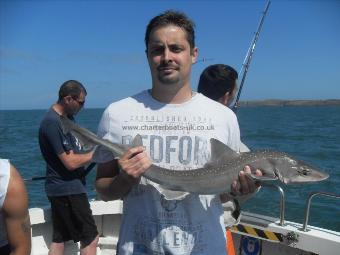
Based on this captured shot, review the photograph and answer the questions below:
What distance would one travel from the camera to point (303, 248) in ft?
15.6

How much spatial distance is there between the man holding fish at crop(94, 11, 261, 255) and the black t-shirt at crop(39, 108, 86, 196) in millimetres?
2562

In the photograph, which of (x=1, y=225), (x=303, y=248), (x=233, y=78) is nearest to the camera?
(x=1, y=225)

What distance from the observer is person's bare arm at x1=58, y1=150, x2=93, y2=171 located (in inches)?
201

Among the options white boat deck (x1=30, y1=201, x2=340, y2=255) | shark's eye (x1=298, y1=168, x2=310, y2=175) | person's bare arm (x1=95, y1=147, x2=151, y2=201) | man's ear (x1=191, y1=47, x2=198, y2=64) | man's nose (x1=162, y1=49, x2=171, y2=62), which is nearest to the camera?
person's bare arm (x1=95, y1=147, x2=151, y2=201)

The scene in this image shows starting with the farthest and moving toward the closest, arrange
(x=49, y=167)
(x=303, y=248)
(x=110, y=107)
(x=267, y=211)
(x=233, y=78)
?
(x=267, y=211) → (x=49, y=167) → (x=303, y=248) → (x=233, y=78) → (x=110, y=107)

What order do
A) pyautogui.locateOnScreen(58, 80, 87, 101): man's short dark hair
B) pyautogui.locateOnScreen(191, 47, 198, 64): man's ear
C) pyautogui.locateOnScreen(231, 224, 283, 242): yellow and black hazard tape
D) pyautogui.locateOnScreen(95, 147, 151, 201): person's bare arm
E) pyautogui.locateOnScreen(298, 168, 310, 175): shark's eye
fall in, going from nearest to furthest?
pyautogui.locateOnScreen(95, 147, 151, 201): person's bare arm < pyautogui.locateOnScreen(191, 47, 198, 64): man's ear < pyautogui.locateOnScreen(298, 168, 310, 175): shark's eye < pyautogui.locateOnScreen(231, 224, 283, 242): yellow and black hazard tape < pyautogui.locateOnScreen(58, 80, 87, 101): man's short dark hair

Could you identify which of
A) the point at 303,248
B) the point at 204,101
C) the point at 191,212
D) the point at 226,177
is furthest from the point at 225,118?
the point at 303,248

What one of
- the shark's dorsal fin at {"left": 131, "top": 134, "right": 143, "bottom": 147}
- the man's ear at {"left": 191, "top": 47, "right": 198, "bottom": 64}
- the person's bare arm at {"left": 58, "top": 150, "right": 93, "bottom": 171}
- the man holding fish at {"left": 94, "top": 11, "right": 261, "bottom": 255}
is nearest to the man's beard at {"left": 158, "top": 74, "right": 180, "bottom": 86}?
the man holding fish at {"left": 94, "top": 11, "right": 261, "bottom": 255}

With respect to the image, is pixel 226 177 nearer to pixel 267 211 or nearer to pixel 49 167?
pixel 49 167

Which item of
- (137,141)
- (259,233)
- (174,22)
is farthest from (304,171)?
(259,233)

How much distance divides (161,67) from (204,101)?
368 mm

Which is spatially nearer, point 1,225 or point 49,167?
point 1,225

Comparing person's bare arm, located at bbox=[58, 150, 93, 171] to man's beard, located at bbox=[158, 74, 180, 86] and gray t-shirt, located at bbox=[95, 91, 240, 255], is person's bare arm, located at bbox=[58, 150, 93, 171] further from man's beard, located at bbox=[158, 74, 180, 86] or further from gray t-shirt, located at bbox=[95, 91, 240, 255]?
man's beard, located at bbox=[158, 74, 180, 86]

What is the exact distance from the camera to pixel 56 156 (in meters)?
5.25
